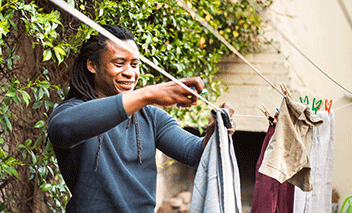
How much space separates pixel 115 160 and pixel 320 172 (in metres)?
0.78

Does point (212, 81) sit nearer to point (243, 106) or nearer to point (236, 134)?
point (243, 106)

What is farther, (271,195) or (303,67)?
(303,67)

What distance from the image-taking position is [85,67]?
1.29m

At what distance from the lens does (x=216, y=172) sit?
41.9 inches

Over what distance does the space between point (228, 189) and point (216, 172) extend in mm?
57

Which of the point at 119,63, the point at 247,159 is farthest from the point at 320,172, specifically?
the point at 247,159

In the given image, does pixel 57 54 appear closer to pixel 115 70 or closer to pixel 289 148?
pixel 115 70

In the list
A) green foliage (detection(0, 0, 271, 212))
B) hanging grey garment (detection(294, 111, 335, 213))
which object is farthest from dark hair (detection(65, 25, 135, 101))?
hanging grey garment (detection(294, 111, 335, 213))

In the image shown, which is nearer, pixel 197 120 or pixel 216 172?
pixel 216 172

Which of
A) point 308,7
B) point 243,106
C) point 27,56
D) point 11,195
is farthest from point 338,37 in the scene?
point 11,195

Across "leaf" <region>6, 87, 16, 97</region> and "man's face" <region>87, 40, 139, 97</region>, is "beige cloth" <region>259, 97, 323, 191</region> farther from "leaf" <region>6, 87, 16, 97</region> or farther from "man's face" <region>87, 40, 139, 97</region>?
"leaf" <region>6, 87, 16, 97</region>

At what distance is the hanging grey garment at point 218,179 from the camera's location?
1041 mm

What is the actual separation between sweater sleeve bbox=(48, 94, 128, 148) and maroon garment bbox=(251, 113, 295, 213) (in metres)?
0.71

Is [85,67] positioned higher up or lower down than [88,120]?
higher up
